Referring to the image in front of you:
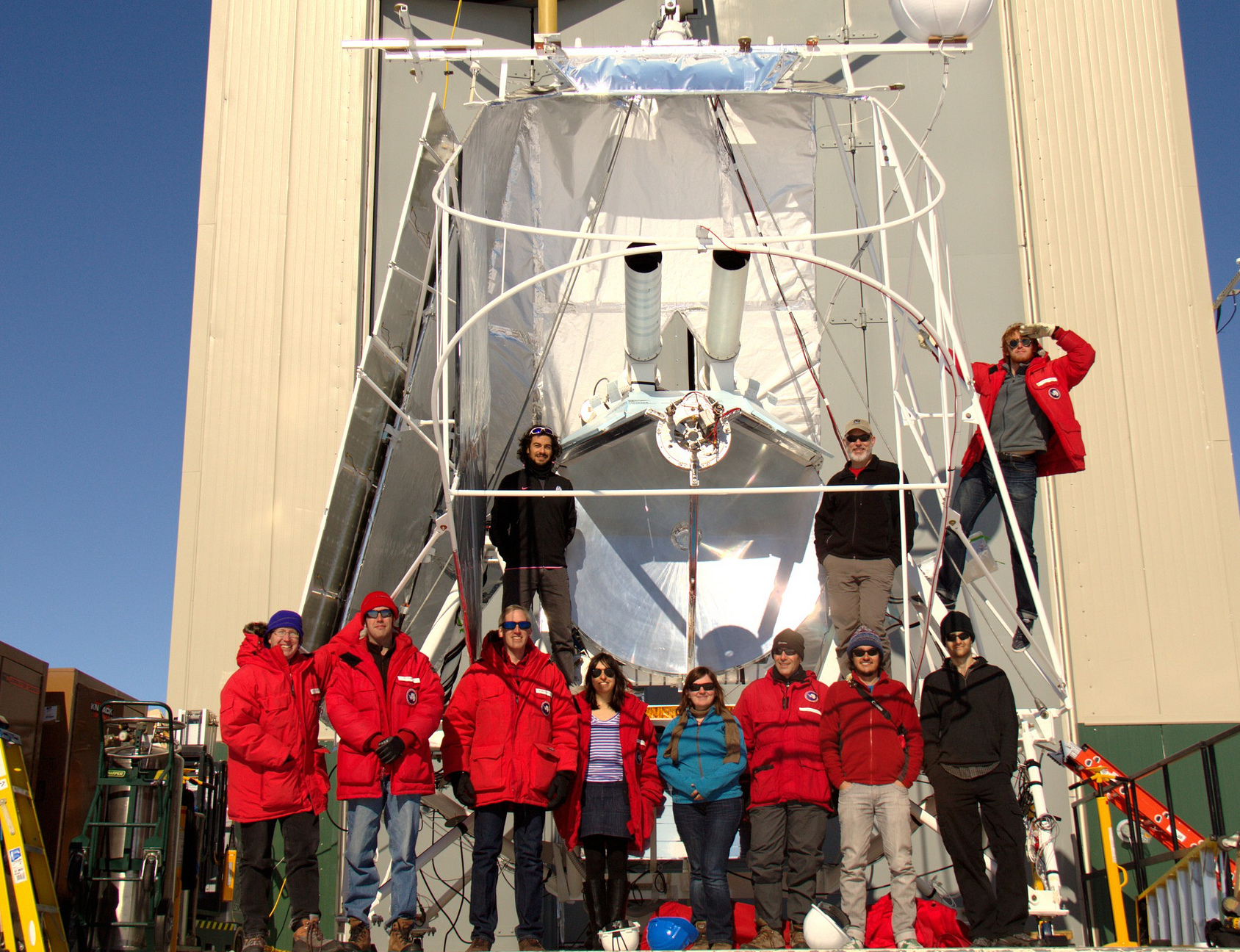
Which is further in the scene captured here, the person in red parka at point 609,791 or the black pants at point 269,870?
the person in red parka at point 609,791

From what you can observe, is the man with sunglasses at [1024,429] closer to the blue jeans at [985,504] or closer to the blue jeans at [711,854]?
the blue jeans at [985,504]

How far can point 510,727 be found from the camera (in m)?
5.56

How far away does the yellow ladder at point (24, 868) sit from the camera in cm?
489

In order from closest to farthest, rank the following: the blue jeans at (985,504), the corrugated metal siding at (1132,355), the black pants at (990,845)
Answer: the black pants at (990,845)
the blue jeans at (985,504)
the corrugated metal siding at (1132,355)

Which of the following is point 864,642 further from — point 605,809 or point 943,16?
point 943,16

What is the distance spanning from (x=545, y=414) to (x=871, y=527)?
2.46m

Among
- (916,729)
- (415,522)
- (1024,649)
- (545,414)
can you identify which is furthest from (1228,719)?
(415,522)

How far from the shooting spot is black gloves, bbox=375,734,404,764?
5.33m

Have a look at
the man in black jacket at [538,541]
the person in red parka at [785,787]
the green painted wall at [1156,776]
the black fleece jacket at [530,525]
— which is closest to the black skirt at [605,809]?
the person in red parka at [785,787]

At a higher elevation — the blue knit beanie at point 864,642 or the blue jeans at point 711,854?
the blue knit beanie at point 864,642

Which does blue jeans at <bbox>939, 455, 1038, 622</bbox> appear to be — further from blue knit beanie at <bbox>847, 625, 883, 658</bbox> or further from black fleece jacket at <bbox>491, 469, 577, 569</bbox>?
black fleece jacket at <bbox>491, 469, 577, 569</bbox>

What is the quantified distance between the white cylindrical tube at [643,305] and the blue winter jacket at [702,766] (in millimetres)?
2587

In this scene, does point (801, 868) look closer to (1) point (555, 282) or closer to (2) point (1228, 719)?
(1) point (555, 282)

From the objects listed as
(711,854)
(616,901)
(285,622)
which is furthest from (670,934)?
(285,622)
